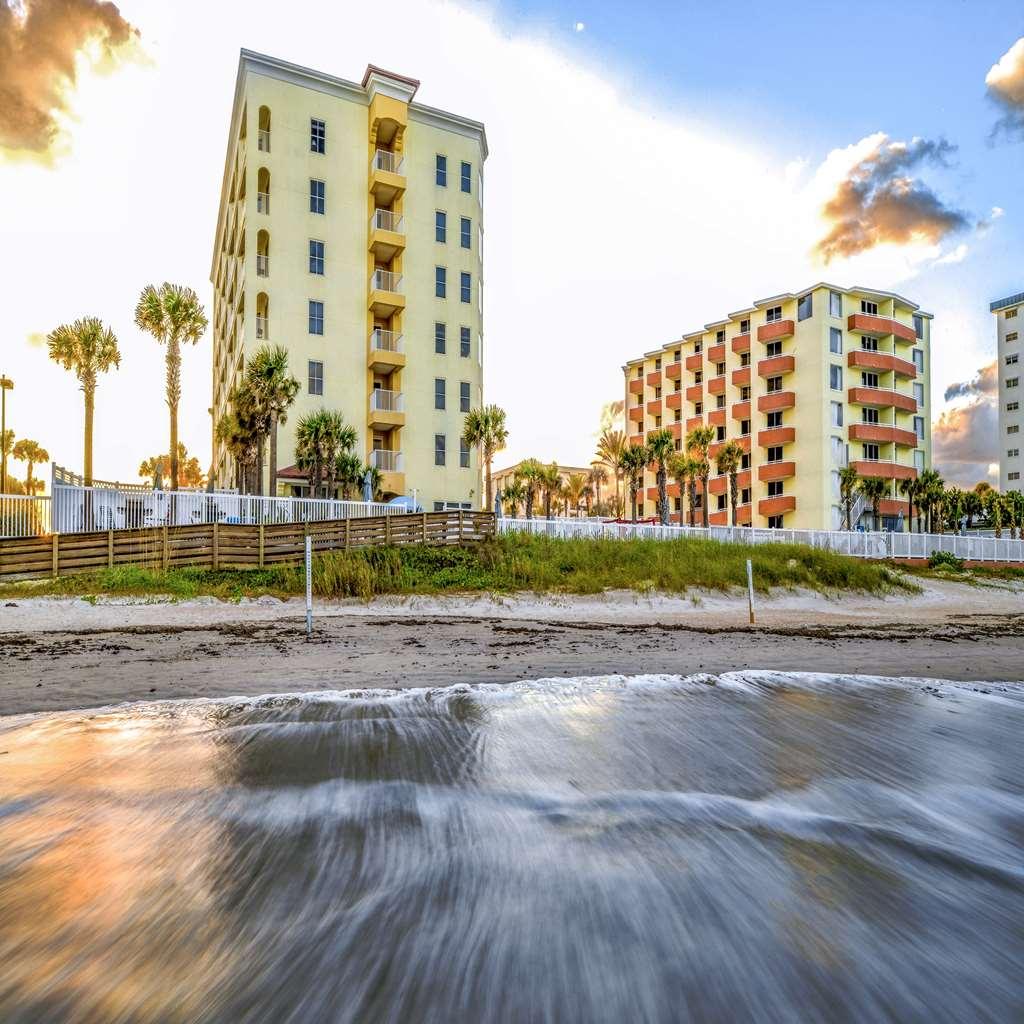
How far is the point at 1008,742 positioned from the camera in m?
5.84

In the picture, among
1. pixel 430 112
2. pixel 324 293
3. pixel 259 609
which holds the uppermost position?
pixel 430 112

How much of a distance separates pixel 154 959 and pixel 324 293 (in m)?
40.4

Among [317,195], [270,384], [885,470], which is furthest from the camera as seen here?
[885,470]

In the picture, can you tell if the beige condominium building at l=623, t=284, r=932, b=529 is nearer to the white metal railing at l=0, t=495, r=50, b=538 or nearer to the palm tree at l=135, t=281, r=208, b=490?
the palm tree at l=135, t=281, r=208, b=490

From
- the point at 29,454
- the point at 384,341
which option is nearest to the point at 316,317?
the point at 384,341

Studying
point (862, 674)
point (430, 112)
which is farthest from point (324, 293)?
point (862, 674)

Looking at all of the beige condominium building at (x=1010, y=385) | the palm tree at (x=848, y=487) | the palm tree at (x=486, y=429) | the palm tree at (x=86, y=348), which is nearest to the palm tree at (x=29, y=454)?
the palm tree at (x=86, y=348)

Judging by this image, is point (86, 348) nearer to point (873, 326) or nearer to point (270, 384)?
point (270, 384)

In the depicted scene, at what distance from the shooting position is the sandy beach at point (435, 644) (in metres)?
8.39

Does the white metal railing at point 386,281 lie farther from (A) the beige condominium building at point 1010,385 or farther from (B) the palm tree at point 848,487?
(A) the beige condominium building at point 1010,385

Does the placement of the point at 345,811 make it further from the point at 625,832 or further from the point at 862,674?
the point at 862,674

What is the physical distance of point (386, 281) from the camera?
4059cm

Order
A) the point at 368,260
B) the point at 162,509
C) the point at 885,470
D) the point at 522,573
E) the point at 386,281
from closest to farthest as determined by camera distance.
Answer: the point at 522,573
the point at 162,509
the point at 386,281
the point at 368,260
the point at 885,470

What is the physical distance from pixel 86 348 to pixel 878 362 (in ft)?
193
